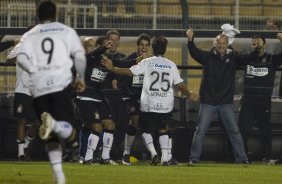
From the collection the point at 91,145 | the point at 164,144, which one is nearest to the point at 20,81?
the point at 91,145

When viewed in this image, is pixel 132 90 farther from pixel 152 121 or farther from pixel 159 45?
pixel 159 45

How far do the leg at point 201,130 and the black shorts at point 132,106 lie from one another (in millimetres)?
1109

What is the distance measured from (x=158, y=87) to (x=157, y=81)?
102 mm

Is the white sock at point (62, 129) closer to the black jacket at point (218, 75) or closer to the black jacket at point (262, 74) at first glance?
the black jacket at point (218, 75)

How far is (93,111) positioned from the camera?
17562 millimetres

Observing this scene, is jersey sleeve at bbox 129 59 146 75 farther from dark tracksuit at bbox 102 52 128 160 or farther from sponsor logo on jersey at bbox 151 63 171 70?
dark tracksuit at bbox 102 52 128 160

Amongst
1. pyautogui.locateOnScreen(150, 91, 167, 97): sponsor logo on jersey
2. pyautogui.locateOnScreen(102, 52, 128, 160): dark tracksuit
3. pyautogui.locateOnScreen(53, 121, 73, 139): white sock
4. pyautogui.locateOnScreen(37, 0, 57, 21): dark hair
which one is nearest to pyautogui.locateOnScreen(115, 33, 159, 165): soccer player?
pyautogui.locateOnScreen(102, 52, 128, 160): dark tracksuit

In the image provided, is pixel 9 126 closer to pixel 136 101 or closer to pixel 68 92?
pixel 136 101

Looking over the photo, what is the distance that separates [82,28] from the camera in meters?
20.5

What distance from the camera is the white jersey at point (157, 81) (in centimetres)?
1745

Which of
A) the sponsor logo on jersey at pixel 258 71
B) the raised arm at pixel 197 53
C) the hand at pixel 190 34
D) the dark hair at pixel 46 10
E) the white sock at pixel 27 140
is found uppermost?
the dark hair at pixel 46 10

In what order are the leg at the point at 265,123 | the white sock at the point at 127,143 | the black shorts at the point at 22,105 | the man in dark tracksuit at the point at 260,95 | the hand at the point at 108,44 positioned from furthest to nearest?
the leg at the point at 265,123, the man in dark tracksuit at the point at 260,95, the black shorts at the point at 22,105, the white sock at the point at 127,143, the hand at the point at 108,44

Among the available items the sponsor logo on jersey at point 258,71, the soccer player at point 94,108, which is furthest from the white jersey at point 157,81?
the sponsor logo on jersey at point 258,71

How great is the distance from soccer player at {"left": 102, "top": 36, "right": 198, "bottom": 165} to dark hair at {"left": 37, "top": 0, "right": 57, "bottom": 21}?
18.4ft
